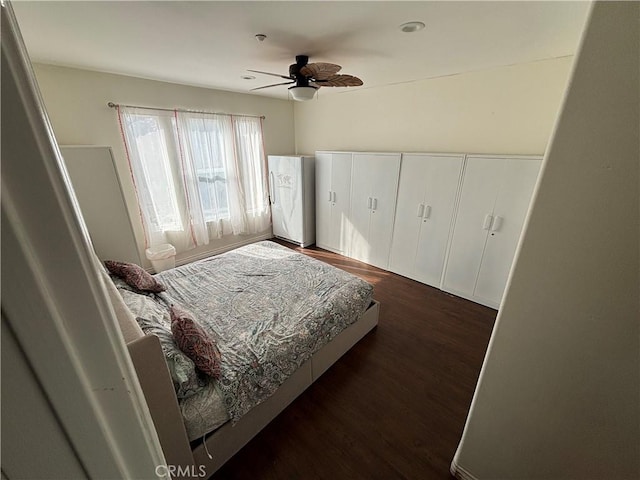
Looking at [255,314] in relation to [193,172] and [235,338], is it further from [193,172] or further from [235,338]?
[193,172]

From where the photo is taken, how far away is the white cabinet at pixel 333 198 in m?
3.88

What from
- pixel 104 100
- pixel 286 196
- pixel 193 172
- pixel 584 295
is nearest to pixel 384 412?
pixel 584 295

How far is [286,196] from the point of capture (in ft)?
14.5

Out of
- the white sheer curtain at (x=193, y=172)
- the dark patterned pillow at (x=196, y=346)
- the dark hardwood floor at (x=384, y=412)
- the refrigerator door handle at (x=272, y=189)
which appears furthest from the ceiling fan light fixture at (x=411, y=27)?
the refrigerator door handle at (x=272, y=189)

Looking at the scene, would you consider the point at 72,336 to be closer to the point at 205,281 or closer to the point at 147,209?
the point at 205,281

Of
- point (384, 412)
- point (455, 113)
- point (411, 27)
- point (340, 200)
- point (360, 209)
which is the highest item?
point (411, 27)

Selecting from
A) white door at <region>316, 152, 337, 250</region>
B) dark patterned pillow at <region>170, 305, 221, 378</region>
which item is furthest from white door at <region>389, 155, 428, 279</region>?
dark patterned pillow at <region>170, 305, 221, 378</region>

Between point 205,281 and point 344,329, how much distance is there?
4.57 ft

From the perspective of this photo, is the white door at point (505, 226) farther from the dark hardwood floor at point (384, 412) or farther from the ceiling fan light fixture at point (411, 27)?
the ceiling fan light fixture at point (411, 27)

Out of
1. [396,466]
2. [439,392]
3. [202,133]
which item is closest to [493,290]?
[439,392]

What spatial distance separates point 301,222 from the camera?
14.4ft

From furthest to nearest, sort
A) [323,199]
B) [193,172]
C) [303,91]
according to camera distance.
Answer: [323,199] → [193,172] → [303,91]

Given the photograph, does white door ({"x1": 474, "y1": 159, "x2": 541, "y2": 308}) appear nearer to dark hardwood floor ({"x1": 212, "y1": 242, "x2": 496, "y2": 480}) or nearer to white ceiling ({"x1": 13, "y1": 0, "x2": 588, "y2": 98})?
dark hardwood floor ({"x1": 212, "y1": 242, "x2": 496, "y2": 480})

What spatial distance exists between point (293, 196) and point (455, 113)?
2552 millimetres
